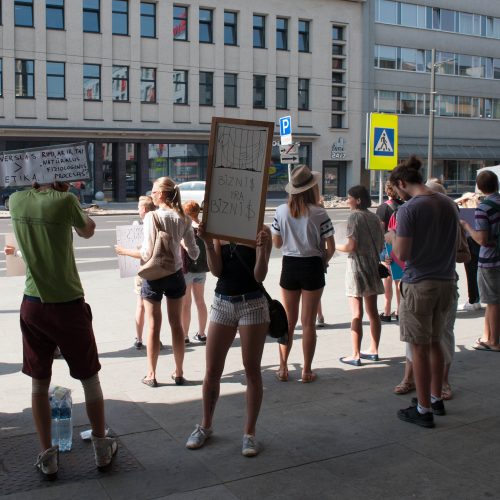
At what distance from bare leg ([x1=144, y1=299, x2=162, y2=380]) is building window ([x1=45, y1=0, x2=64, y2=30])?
3339cm

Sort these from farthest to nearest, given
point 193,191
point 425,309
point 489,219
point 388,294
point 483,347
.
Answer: point 193,191 < point 388,294 < point 483,347 < point 489,219 < point 425,309

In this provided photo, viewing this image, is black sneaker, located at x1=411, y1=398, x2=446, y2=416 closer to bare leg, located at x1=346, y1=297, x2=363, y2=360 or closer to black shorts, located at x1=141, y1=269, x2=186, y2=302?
bare leg, located at x1=346, y1=297, x2=363, y2=360

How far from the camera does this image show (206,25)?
3972 cm

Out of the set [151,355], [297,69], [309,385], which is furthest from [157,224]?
[297,69]

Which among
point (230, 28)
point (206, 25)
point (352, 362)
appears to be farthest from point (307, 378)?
point (230, 28)

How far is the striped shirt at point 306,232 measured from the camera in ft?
19.1

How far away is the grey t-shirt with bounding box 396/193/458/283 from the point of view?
4.82 metres

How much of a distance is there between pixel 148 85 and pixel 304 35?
11.0 meters

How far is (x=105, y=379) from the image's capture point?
6156 millimetres

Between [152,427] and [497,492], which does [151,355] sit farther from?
[497,492]

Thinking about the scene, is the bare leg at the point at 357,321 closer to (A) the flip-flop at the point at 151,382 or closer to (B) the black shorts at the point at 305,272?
(B) the black shorts at the point at 305,272

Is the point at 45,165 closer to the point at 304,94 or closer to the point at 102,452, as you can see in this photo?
the point at 102,452

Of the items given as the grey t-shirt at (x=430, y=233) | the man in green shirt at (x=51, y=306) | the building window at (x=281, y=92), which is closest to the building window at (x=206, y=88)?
the building window at (x=281, y=92)

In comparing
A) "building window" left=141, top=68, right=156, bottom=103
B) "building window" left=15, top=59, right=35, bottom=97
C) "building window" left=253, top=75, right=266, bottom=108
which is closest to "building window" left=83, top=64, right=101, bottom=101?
"building window" left=141, top=68, right=156, bottom=103
